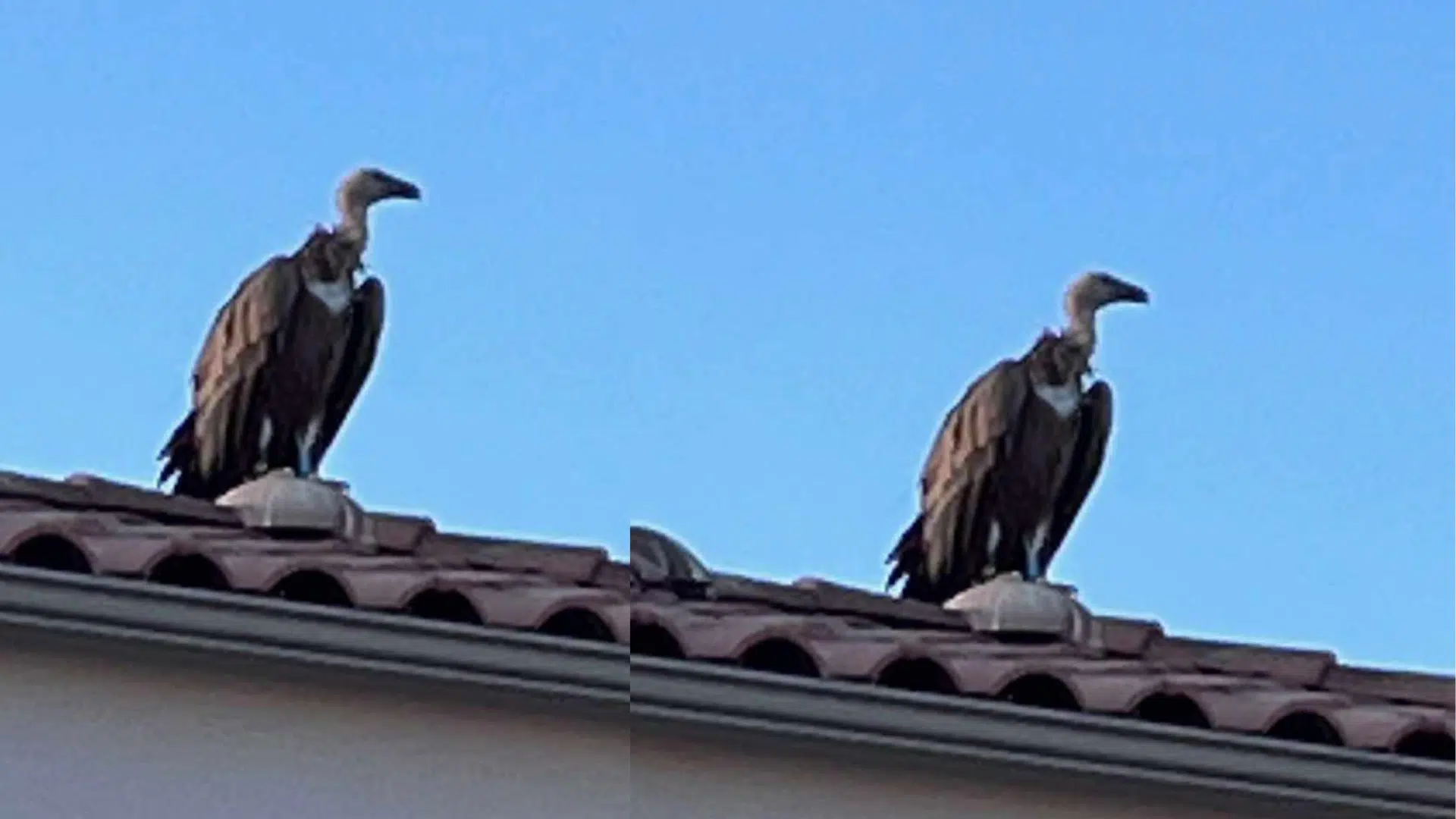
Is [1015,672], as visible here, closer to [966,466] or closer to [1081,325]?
[966,466]

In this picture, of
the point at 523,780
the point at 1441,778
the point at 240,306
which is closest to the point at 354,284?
the point at 240,306

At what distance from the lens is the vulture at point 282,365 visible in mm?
7410

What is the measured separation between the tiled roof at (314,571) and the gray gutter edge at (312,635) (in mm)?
34

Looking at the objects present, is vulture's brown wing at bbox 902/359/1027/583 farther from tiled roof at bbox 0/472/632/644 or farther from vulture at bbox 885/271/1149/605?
tiled roof at bbox 0/472/632/644

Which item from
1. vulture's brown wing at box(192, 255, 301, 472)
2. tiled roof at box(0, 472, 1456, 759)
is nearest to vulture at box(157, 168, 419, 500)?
vulture's brown wing at box(192, 255, 301, 472)

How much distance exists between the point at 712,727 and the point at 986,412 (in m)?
2.34

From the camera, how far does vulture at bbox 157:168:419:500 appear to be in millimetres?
7410

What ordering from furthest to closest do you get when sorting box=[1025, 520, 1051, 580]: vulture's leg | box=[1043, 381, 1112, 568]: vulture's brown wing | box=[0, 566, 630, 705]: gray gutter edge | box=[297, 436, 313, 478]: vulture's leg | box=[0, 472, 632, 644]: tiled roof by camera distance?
box=[1043, 381, 1112, 568]: vulture's brown wing, box=[1025, 520, 1051, 580]: vulture's leg, box=[297, 436, 313, 478]: vulture's leg, box=[0, 472, 632, 644]: tiled roof, box=[0, 566, 630, 705]: gray gutter edge

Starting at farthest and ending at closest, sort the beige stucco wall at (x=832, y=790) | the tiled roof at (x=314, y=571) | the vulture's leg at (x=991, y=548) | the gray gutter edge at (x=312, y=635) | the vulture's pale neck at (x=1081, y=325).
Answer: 1. the vulture's pale neck at (x=1081, y=325)
2. the vulture's leg at (x=991, y=548)
3. the beige stucco wall at (x=832, y=790)
4. the tiled roof at (x=314, y=571)
5. the gray gutter edge at (x=312, y=635)

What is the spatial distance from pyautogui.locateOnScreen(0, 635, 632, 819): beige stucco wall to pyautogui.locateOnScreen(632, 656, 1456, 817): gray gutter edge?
0.61 feet

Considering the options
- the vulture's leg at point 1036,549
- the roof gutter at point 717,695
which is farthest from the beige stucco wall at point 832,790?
the vulture's leg at point 1036,549

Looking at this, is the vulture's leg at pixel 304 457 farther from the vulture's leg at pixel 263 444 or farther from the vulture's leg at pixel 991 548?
the vulture's leg at pixel 991 548

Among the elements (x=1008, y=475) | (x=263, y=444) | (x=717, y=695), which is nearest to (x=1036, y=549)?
(x=1008, y=475)

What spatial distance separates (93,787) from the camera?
5.41 meters
